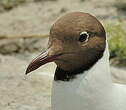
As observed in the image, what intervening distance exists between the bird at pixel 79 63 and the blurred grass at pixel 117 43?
1986 millimetres

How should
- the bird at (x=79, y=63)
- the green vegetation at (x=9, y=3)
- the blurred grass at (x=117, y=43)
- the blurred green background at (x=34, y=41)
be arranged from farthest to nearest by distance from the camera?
1. the green vegetation at (x=9, y=3)
2. the blurred grass at (x=117, y=43)
3. the blurred green background at (x=34, y=41)
4. the bird at (x=79, y=63)

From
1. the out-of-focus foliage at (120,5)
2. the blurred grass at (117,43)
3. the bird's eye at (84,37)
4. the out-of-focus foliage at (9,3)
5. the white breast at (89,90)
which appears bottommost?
the out-of-focus foliage at (9,3)

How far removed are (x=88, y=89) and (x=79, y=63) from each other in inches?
6.6

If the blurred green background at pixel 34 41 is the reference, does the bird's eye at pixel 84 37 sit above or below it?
above

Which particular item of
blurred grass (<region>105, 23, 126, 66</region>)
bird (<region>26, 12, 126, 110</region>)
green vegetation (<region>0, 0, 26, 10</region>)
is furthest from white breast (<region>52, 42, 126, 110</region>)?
green vegetation (<region>0, 0, 26, 10</region>)

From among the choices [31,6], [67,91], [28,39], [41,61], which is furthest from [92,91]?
[31,6]

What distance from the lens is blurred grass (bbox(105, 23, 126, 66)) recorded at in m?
4.89

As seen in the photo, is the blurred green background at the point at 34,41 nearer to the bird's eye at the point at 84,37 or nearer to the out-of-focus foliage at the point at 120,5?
the out-of-focus foliage at the point at 120,5

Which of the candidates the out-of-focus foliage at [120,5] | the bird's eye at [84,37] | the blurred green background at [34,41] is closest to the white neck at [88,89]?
the bird's eye at [84,37]

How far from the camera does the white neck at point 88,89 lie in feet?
9.29

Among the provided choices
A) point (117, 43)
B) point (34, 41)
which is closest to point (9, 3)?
point (34, 41)

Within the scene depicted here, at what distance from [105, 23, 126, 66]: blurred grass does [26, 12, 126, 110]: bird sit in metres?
1.99

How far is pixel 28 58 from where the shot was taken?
5.09 metres

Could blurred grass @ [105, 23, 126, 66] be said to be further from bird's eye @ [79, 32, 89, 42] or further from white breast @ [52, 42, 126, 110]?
bird's eye @ [79, 32, 89, 42]
